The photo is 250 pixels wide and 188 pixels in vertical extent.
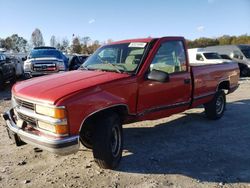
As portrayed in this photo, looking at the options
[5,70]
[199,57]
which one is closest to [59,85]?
[5,70]

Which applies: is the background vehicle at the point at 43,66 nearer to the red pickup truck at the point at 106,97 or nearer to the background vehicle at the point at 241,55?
the red pickup truck at the point at 106,97

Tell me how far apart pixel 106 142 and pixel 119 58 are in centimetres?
176

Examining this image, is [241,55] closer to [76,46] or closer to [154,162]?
[154,162]

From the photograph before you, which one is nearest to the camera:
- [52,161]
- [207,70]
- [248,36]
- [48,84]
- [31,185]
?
[31,185]

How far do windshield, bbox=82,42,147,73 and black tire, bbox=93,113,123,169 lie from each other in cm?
100

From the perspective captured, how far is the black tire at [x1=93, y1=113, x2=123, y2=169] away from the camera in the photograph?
4.55 meters

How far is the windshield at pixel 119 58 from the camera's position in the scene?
17.9 feet

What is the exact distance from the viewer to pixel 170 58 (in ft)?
20.0

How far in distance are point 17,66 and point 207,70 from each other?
12919mm

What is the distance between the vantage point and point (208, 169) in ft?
15.9

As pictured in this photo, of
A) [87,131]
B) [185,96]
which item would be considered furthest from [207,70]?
[87,131]

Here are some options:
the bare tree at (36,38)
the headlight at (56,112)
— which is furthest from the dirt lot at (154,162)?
the bare tree at (36,38)

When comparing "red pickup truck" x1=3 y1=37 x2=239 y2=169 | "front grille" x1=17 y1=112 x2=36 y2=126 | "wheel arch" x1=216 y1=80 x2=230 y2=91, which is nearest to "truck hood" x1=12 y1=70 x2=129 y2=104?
"red pickup truck" x1=3 y1=37 x2=239 y2=169

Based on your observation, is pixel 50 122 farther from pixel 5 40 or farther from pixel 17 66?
pixel 5 40
